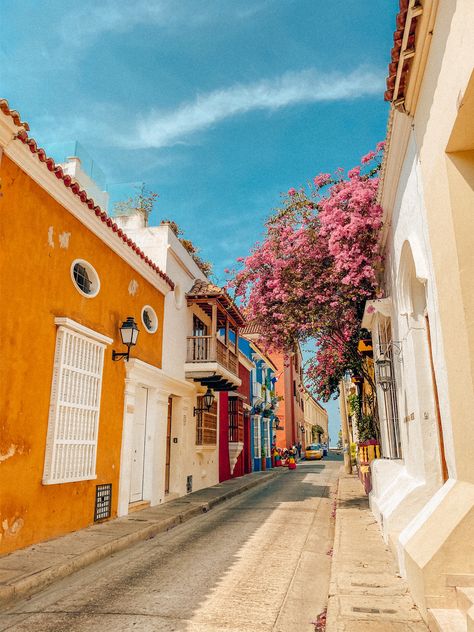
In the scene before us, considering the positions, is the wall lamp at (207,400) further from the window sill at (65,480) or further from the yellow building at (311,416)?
the yellow building at (311,416)

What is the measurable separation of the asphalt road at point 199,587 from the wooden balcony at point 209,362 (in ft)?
18.4

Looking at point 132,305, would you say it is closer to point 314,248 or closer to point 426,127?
point 314,248

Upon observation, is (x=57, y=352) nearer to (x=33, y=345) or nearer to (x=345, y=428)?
(x=33, y=345)

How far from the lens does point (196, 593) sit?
16.6 feet

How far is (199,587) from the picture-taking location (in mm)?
5273

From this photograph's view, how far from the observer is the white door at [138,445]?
437 inches

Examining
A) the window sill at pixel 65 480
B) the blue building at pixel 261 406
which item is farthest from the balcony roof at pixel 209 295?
the blue building at pixel 261 406

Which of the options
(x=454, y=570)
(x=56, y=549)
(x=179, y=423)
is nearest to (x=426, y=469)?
(x=454, y=570)

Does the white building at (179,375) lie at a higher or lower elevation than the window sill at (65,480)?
higher

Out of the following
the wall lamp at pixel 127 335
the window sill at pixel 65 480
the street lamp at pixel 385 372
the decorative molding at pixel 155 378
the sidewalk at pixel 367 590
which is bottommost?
the sidewalk at pixel 367 590

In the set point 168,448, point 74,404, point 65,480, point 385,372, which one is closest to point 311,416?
point 168,448

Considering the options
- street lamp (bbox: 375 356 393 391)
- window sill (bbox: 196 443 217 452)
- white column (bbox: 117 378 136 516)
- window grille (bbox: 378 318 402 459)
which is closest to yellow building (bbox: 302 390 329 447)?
window sill (bbox: 196 443 217 452)

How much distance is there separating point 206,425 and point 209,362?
3410 mm

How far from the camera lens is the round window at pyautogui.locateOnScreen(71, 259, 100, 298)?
859 centimetres
